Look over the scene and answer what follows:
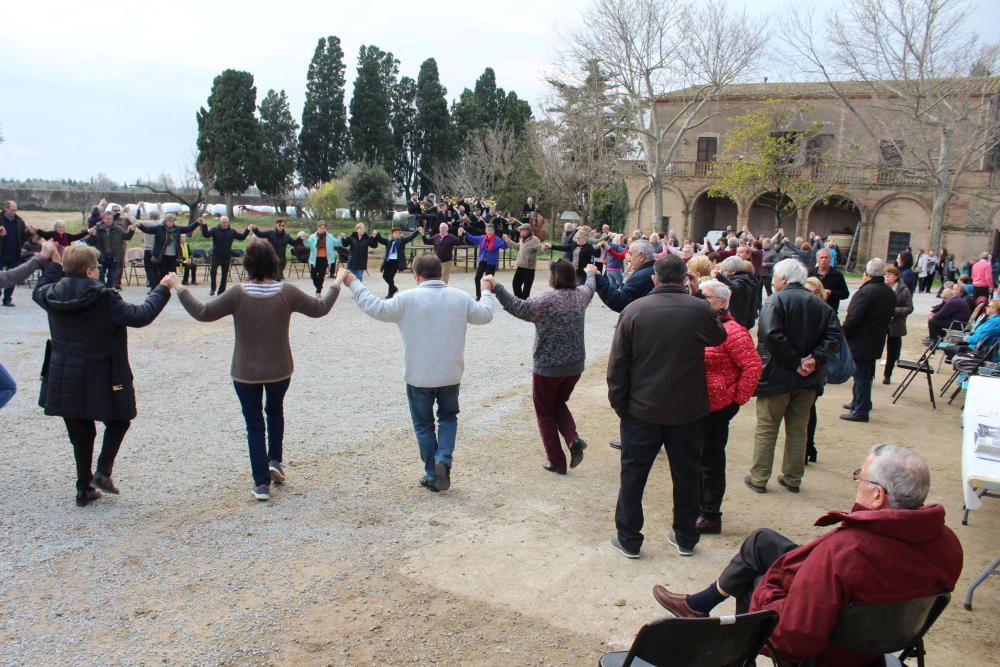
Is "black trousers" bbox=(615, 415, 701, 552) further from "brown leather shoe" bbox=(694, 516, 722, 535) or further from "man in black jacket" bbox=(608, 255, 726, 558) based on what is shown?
"brown leather shoe" bbox=(694, 516, 722, 535)

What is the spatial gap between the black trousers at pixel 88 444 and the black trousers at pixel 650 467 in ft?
10.7

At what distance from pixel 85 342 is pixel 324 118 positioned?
145 feet

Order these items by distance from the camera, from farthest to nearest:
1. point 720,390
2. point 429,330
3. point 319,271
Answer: point 319,271 < point 429,330 < point 720,390

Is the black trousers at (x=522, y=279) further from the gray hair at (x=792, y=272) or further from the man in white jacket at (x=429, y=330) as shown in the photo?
the man in white jacket at (x=429, y=330)

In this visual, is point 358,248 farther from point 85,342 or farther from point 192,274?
point 85,342

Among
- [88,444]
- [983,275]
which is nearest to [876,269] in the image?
[88,444]

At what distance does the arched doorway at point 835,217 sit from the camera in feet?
129

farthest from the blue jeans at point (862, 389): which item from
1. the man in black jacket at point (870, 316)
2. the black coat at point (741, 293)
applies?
the black coat at point (741, 293)

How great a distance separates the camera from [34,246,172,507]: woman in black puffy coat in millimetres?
4570

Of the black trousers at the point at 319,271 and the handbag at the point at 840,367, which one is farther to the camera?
the black trousers at the point at 319,271

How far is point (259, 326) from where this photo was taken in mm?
4762

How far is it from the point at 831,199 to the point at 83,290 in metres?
40.8

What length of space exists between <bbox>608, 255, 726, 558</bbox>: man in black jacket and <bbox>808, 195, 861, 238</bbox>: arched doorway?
3875 cm

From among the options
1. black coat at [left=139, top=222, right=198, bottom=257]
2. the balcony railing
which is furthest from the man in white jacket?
the balcony railing
